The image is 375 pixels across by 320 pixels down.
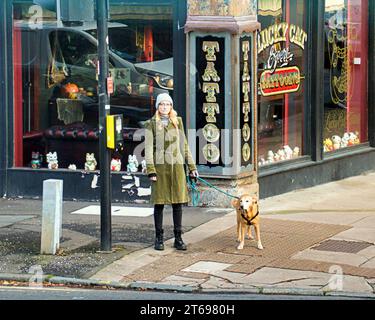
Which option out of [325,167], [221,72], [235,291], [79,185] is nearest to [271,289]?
[235,291]

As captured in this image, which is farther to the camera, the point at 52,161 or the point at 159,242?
the point at 52,161

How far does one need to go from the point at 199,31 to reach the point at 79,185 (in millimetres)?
3085

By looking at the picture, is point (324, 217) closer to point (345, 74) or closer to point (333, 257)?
point (333, 257)

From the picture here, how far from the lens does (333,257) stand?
35.9 ft

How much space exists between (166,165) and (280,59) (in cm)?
456

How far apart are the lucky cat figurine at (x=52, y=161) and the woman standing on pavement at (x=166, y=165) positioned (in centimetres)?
387

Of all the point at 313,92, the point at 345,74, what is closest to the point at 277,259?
the point at 313,92

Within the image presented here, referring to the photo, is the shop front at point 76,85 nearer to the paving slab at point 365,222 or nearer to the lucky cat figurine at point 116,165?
the lucky cat figurine at point 116,165

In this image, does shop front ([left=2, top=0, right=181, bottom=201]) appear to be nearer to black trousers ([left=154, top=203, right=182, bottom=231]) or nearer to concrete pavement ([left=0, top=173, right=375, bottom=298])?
concrete pavement ([left=0, top=173, right=375, bottom=298])

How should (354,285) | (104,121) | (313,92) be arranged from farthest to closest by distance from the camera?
(313,92) → (104,121) → (354,285)

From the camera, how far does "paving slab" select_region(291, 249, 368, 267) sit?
10.8 m

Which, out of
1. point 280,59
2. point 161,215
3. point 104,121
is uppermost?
point 280,59

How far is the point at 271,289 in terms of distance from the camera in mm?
9648
